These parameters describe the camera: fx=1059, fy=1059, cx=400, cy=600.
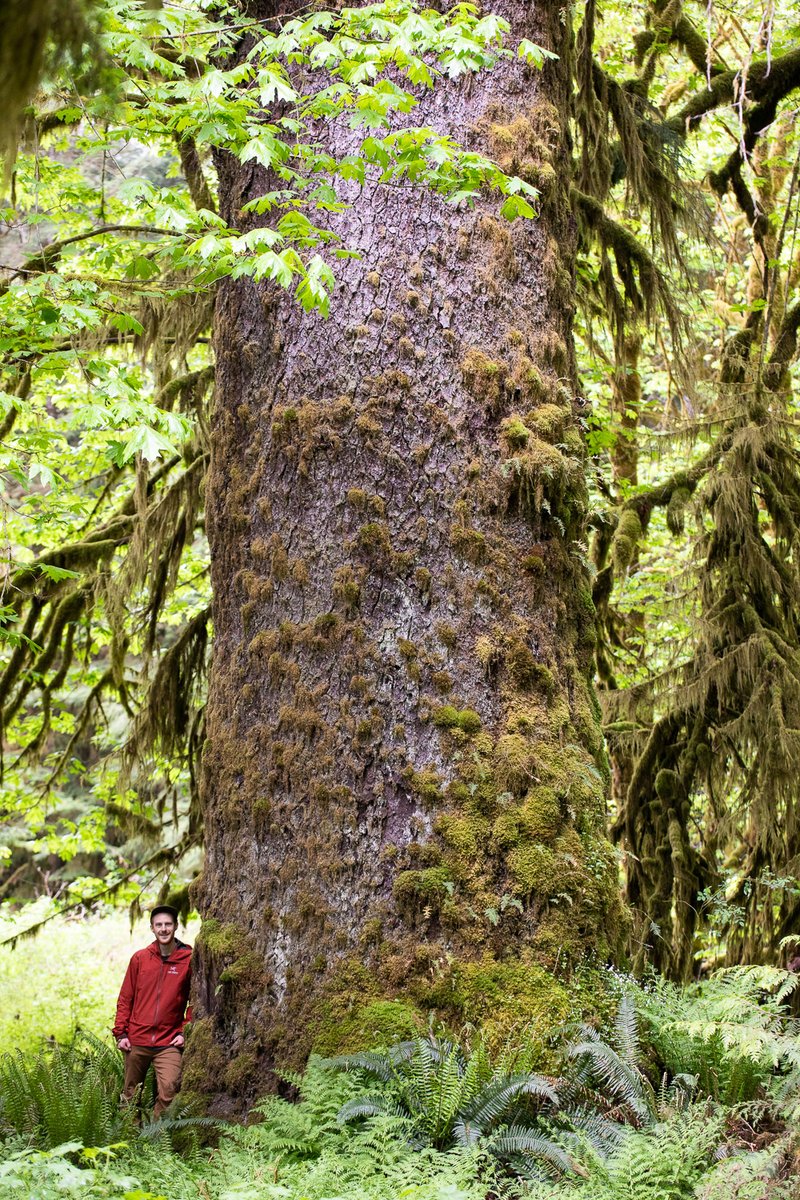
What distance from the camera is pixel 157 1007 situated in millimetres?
6094

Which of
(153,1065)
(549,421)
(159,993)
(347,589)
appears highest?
(549,421)

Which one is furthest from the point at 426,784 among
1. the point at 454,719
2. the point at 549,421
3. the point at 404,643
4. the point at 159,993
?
the point at 159,993

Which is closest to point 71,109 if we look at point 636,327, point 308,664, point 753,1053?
point 308,664

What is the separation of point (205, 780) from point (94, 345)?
14.4 ft

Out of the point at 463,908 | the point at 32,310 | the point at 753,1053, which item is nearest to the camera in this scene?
→ the point at 753,1053

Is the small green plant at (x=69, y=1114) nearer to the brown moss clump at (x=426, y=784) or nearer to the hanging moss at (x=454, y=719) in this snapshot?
the brown moss clump at (x=426, y=784)

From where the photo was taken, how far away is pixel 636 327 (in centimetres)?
719

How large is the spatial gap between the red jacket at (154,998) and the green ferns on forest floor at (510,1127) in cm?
171

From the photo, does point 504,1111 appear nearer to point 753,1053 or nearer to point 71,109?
point 753,1053

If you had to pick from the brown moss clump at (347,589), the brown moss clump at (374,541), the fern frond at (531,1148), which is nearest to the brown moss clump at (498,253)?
the brown moss clump at (374,541)

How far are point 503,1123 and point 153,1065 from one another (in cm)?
282

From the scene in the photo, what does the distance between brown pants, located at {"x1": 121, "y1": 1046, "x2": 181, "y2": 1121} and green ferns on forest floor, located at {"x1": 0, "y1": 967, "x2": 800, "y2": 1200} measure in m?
1.27

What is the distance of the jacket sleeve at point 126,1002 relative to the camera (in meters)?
6.07

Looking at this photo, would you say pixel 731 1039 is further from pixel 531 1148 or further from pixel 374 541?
pixel 374 541
